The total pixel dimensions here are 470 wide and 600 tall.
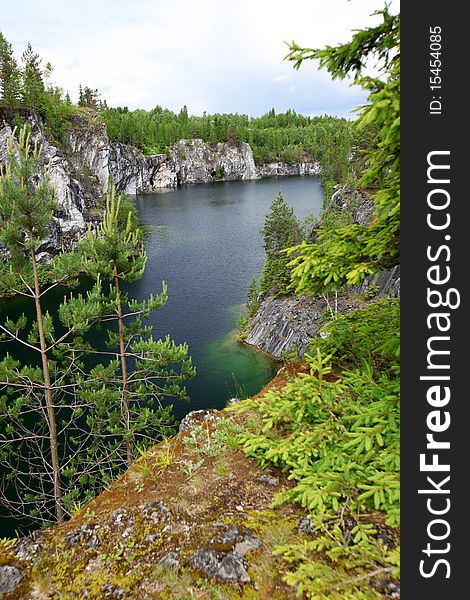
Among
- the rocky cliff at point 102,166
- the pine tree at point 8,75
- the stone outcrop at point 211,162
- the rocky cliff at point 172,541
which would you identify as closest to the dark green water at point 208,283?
the rocky cliff at point 172,541

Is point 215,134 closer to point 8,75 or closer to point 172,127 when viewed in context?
point 172,127

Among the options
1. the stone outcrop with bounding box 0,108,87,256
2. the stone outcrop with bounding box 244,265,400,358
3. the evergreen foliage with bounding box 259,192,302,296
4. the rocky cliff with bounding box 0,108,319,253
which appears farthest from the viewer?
the rocky cliff with bounding box 0,108,319,253

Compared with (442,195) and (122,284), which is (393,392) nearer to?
(442,195)

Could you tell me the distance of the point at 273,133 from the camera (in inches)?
5989

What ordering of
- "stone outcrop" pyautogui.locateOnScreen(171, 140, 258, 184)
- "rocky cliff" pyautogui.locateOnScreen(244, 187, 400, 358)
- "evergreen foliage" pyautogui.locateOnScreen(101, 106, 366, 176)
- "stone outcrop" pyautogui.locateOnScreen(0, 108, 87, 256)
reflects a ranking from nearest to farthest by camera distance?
"rocky cliff" pyautogui.locateOnScreen(244, 187, 400, 358)
"stone outcrop" pyautogui.locateOnScreen(0, 108, 87, 256)
"evergreen foliage" pyautogui.locateOnScreen(101, 106, 366, 176)
"stone outcrop" pyautogui.locateOnScreen(171, 140, 258, 184)

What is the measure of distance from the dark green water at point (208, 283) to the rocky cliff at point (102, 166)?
11601mm

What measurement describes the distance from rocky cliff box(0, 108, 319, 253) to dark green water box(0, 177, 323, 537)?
457 inches

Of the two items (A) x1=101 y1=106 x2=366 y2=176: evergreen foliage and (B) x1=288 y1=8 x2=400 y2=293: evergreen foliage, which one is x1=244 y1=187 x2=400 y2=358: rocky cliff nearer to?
(B) x1=288 y1=8 x2=400 y2=293: evergreen foliage

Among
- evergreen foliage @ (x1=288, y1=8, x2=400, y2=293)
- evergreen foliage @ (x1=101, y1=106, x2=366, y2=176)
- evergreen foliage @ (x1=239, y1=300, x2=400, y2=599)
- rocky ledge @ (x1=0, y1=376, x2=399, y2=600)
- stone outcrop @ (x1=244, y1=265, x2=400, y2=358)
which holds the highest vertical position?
evergreen foliage @ (x1=101, y1=106, x2=366, y2=176)

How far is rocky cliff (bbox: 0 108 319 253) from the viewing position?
59406mm

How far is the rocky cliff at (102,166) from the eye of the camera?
→ 59.4 meters

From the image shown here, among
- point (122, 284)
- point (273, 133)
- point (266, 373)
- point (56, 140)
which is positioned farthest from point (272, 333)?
point (273, 133)

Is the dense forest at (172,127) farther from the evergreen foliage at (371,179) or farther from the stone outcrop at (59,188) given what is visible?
the evergreen foliage at (371,179)

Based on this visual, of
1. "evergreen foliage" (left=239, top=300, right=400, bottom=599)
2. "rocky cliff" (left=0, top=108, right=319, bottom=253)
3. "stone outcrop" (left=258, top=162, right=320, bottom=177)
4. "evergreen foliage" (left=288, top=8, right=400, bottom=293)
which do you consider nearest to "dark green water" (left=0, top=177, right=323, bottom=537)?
"evergreen foliage" (left=239, top=300, right=400, bottom=599)
